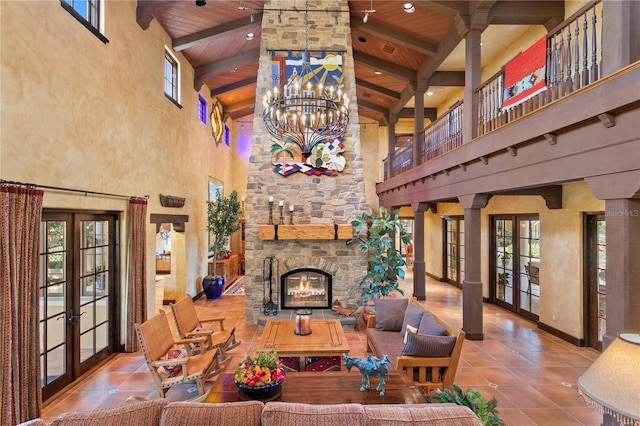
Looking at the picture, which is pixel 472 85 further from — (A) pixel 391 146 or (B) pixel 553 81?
(A) pixel 391 146

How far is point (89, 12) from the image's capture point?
15.2 ft

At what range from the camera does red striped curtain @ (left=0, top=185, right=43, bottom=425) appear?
9.93 ft

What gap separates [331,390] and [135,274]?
3.90 meters

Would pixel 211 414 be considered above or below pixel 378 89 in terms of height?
below

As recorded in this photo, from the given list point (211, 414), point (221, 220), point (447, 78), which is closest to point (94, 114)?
point (211, 414)

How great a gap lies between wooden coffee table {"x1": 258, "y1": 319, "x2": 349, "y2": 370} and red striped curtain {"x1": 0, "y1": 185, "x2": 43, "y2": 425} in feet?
7.21

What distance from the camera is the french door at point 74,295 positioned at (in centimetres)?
397

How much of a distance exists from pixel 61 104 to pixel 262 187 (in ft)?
11.9

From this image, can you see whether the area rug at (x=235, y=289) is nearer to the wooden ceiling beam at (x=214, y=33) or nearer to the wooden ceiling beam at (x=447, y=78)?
the wooden ceiling beam at (x=214, y=33)

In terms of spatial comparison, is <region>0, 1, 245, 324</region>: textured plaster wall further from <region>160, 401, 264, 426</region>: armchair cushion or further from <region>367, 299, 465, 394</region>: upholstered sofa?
<region>367, 299, 465, 394</region>: upholstered sofa

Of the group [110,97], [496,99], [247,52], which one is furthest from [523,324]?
[247,52]

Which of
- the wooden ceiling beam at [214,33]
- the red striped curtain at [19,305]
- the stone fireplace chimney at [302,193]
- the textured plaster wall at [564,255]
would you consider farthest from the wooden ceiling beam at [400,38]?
the red striped curtain at [19,305]

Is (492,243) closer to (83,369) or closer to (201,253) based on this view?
(201,253)

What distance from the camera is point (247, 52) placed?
29.0 ft
